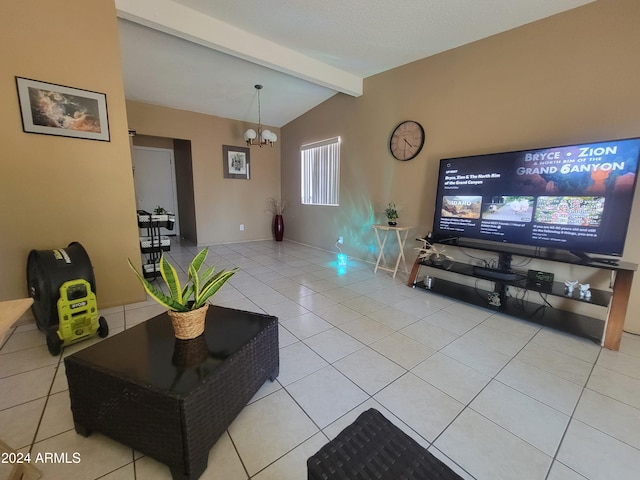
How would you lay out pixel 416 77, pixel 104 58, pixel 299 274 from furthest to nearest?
pixel 299 274
pixel 416 77
pixel 104 58

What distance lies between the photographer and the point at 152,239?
317cm

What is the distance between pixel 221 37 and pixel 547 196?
3.36 meters

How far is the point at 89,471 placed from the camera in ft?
3.35

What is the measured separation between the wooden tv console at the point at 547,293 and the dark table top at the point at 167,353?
217 centimetres

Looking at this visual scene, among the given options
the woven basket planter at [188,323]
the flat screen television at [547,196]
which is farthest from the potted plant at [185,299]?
the flat screen television at [547,196]

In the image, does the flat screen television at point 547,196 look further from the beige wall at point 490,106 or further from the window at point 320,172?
the window at point 320,172

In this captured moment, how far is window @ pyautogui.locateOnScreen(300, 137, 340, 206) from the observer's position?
14.6ft

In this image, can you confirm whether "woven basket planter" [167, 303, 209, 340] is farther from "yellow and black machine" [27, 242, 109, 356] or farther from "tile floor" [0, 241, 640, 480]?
"yellow and black machine" [27, 242, 109, 356]

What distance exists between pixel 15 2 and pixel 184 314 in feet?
8.66

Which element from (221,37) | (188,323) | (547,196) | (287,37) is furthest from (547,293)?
(221,37)

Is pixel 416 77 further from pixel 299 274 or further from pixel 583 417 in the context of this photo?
pixel 583 417

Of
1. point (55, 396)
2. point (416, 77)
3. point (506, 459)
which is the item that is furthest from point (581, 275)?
point (55, 396)

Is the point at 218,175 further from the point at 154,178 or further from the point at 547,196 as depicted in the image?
the point at 547,196

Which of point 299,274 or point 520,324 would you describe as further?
point 299,274
